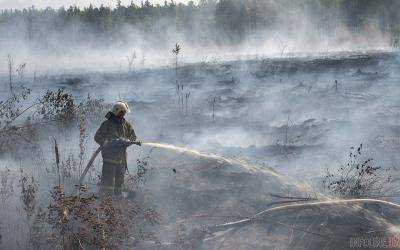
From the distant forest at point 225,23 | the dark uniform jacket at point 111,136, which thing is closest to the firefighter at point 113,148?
the dark uniform jacket at point 111,136

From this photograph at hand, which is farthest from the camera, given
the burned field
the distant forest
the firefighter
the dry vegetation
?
the distant forest

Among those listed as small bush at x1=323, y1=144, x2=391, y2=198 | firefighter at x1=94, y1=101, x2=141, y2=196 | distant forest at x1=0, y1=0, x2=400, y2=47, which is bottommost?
small bush at x1=323, y1=144, x2=391, y2=198

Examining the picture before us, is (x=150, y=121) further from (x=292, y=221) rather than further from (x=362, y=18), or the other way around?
(x=362, y=18)

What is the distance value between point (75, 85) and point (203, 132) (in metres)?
8.11

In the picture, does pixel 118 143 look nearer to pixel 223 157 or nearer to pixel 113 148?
pixel 113 148

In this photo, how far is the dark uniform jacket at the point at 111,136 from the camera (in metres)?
6.18

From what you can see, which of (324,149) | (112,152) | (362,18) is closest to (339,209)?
(112,152)

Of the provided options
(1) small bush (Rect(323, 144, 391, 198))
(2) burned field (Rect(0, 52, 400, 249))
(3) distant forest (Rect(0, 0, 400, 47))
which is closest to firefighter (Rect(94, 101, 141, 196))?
(2) burned field (Rect(0, 52, 400, 249))

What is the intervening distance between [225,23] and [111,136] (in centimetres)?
4096

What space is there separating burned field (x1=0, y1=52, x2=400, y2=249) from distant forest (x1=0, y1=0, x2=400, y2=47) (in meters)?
24.2

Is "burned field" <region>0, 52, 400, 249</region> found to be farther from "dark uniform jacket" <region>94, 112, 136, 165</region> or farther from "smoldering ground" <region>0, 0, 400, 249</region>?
"dark uniform jacket" <region>94, 112, 136, 165</region>

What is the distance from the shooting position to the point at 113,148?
6.19 m

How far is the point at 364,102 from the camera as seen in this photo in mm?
11625

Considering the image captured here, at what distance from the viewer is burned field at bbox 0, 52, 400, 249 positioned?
479 cm
